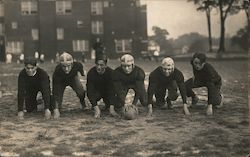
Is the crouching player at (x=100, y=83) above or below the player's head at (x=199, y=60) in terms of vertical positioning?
below

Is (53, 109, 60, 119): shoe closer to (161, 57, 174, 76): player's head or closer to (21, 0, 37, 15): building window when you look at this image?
(161, 57, 174, 76): player's head

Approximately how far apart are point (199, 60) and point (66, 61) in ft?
4.92

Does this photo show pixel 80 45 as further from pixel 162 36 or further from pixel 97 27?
pixel 162 36

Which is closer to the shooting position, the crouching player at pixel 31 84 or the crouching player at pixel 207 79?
the crouching player at pixel 31 84

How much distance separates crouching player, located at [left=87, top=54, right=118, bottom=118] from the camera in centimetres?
467

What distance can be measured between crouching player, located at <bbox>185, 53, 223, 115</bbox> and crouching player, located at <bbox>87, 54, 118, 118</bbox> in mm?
995

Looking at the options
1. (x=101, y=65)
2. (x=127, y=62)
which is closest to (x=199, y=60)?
(x=127, y=62)

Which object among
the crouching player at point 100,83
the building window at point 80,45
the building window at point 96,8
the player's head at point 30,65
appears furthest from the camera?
the building window at point 96,8

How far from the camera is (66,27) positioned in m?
22.3

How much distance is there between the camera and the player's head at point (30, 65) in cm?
441

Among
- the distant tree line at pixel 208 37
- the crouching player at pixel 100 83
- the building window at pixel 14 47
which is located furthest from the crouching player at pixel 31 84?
the building window at pixel 14 47

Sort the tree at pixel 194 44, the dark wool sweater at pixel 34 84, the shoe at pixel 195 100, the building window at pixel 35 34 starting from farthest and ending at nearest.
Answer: the building window at pixel 35 34 < the tree at pixel 194 44 < the shoe at pixel 195 100 < the dark wool sweater at pixel 34 84

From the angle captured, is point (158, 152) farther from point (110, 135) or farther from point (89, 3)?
point (89, 3)

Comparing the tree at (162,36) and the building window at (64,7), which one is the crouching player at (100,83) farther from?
the building window at (64,7)
